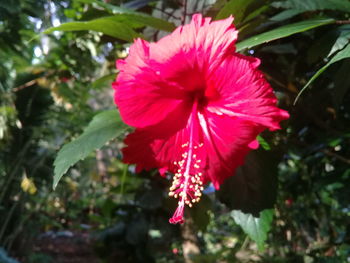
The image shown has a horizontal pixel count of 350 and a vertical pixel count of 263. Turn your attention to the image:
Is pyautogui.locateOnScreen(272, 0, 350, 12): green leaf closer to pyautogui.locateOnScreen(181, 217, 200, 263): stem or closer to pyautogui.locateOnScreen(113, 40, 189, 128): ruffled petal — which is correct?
pyautogui.locateOnScreen(113, 40, 189, 128): ruffled petal

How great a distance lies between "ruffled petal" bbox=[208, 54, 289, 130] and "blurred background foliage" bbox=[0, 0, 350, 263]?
0.18 ft

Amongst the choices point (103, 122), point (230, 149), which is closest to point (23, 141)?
point (103, 122)

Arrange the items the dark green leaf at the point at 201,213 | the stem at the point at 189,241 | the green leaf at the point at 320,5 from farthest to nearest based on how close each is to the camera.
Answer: the stem at the point at 189,241
the dark green leaf at the point at 201,213
the green leaf at the point at 320,5

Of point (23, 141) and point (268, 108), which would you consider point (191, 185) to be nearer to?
point (268, 108)

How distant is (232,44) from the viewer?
0.43 meters

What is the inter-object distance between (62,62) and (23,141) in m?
0.81

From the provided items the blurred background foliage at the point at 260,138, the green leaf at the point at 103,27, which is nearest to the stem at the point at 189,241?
the blurred background foliage at the point at 260,138

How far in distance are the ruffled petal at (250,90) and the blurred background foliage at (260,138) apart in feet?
0.18

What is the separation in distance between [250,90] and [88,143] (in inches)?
9.5

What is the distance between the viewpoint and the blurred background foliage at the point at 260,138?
1.90 ft

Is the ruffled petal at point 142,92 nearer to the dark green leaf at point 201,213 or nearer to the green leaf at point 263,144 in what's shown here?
the green leaf at point 263,144

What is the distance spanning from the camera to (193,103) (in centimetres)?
54

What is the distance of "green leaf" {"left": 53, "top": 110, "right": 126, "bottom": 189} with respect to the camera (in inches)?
18.3

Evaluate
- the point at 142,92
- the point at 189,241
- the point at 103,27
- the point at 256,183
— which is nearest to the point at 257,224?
the point at 256,183
